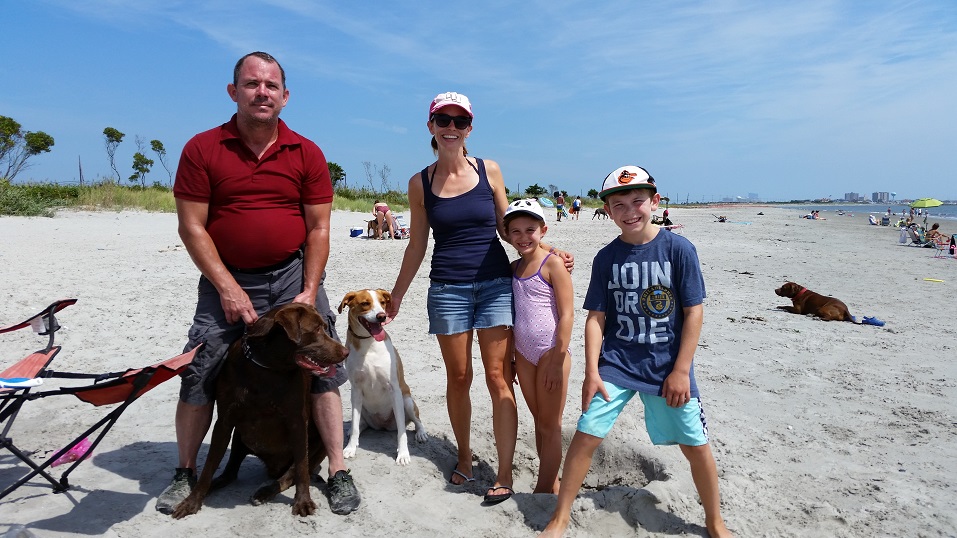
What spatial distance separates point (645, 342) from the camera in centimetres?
318

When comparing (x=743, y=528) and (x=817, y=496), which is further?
(x=817, y=496)

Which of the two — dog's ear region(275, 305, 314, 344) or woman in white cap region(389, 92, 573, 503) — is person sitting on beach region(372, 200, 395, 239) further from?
dog's ear region(275, 305, 314, 344)

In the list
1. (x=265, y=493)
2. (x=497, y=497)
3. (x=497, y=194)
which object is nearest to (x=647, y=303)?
(x=497, y=194)

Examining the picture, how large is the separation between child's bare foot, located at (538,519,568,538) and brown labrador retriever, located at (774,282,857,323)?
7.85 metres

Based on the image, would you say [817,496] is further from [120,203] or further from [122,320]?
[120,203]

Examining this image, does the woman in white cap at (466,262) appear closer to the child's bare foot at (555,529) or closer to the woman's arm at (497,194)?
the woman's arm at (497,194)

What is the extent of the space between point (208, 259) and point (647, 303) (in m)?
2.41

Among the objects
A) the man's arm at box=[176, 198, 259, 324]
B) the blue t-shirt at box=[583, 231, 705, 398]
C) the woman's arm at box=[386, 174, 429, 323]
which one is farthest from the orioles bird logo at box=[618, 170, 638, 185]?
the man's arm at box=[176, 198, 259, 324]

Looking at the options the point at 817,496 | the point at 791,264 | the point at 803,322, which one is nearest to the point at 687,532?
the point at 817,496

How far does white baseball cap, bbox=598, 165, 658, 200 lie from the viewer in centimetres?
316

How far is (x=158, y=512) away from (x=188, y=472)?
0.83 ft

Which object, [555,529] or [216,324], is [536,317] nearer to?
[555,529]

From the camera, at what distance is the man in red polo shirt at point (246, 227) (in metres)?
3.29

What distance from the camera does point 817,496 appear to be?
3.64 meters
